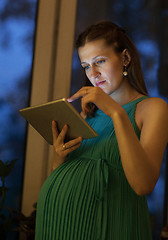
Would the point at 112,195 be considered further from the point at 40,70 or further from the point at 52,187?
the point at 40,70

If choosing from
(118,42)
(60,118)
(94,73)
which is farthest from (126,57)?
(60,118)

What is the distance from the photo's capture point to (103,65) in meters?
1.25

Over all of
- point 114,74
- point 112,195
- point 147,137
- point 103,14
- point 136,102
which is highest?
point 103,14

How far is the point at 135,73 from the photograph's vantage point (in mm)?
1314

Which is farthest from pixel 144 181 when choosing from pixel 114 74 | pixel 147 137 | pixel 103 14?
pixel 103 14

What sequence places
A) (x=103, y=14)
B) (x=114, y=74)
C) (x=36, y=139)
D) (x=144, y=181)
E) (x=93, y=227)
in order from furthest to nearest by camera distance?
1. (x=103, y=14)
2. (x=36, y=139)
3. (x=114, y=74)
4. (x=93, y=227)
5. (x=144, y=181)

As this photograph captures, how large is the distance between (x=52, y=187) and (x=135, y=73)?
0.62 meters

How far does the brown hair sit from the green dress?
187 mm

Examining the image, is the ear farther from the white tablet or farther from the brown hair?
the white tablet

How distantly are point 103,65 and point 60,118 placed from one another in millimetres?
307

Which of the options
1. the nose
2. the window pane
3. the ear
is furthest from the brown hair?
the window pane

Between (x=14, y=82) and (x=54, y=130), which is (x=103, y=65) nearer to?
(x=54, y=130)

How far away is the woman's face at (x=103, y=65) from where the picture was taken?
4.08ft

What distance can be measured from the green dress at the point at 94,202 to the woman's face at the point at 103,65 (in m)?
0.16
